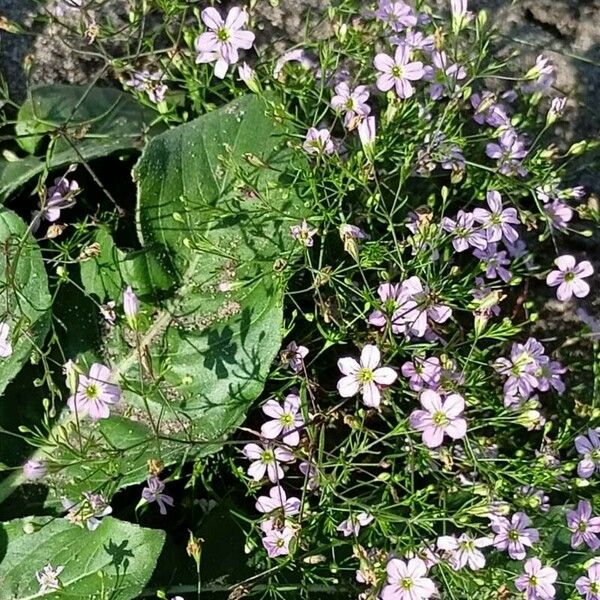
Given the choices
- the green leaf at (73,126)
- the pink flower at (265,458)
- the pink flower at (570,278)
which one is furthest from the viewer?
the pink flower at (570,278)

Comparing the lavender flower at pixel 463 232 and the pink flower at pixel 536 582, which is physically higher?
the lavender flower at pixel 463 232

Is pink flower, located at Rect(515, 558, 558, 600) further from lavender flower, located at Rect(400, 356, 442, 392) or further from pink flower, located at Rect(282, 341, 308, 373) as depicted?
pink flower, located at Rect(282, 341, 308, 373)

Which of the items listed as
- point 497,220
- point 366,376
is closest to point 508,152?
point 497,220

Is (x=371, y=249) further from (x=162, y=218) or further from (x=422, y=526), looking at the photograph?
(x=422, y=526)

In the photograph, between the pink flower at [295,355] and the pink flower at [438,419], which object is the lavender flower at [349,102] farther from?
the pink flower at [438,419]

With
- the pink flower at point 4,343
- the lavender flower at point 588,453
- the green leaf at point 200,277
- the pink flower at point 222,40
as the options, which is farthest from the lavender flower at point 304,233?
the lavender flower at point 588,453

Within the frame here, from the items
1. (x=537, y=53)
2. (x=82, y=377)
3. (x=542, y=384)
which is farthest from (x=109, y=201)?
(x=537, y=53)

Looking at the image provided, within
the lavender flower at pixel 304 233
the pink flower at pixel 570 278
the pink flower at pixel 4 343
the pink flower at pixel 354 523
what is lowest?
the pink flower at pixel 570 278
